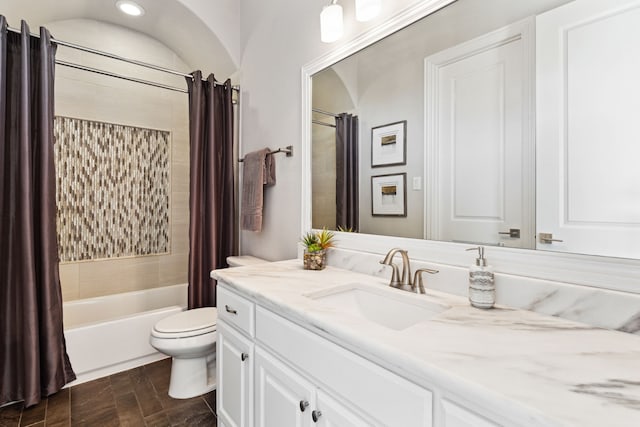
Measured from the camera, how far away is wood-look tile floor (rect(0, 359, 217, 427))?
1597 millimetres

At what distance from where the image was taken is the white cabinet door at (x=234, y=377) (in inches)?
47.9

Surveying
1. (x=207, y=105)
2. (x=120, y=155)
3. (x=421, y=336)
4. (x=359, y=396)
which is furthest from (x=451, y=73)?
(x=120, y=155)

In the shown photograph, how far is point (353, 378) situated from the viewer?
30.2 inches

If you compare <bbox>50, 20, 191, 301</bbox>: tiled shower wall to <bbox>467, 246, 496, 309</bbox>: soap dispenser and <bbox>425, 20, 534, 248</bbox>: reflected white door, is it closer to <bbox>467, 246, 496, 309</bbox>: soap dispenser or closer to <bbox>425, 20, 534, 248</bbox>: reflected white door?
<bbox>425, 20, 534, 248</bbox>: reflected white door

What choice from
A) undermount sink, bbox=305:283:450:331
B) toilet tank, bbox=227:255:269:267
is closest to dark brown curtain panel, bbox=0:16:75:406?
toilet tank, bbox=227:255:269:267

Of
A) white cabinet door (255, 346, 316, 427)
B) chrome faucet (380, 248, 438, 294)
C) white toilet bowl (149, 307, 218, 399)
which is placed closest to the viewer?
white cabinet door (255, 346, 316, 427)

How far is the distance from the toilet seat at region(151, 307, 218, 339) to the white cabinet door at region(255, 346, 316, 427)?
58 centimetres

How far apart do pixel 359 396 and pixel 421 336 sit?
0.68ft

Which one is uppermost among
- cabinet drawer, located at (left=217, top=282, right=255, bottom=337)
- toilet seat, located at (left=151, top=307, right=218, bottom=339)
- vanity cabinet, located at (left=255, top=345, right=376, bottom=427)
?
cabinet drawer, located at (left=217, top=282, right=255, bottom=337)

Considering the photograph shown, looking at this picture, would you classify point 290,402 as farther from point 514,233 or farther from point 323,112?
point 323,112

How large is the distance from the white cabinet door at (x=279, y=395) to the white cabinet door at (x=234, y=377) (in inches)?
2.4

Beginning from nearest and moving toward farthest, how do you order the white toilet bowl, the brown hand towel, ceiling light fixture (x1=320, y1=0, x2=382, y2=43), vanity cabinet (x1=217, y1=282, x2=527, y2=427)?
1. vanity cabinet (x1=217, y1=282, x2=527, y2=427)
2. ceiling light fixture (x1=320, y1=0, x2=382, y2=43)
3. the white toilet bowl
4. the brown hand towel

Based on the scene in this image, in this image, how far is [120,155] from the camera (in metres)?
2.67

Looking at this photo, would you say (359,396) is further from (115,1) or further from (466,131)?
(115,1)
